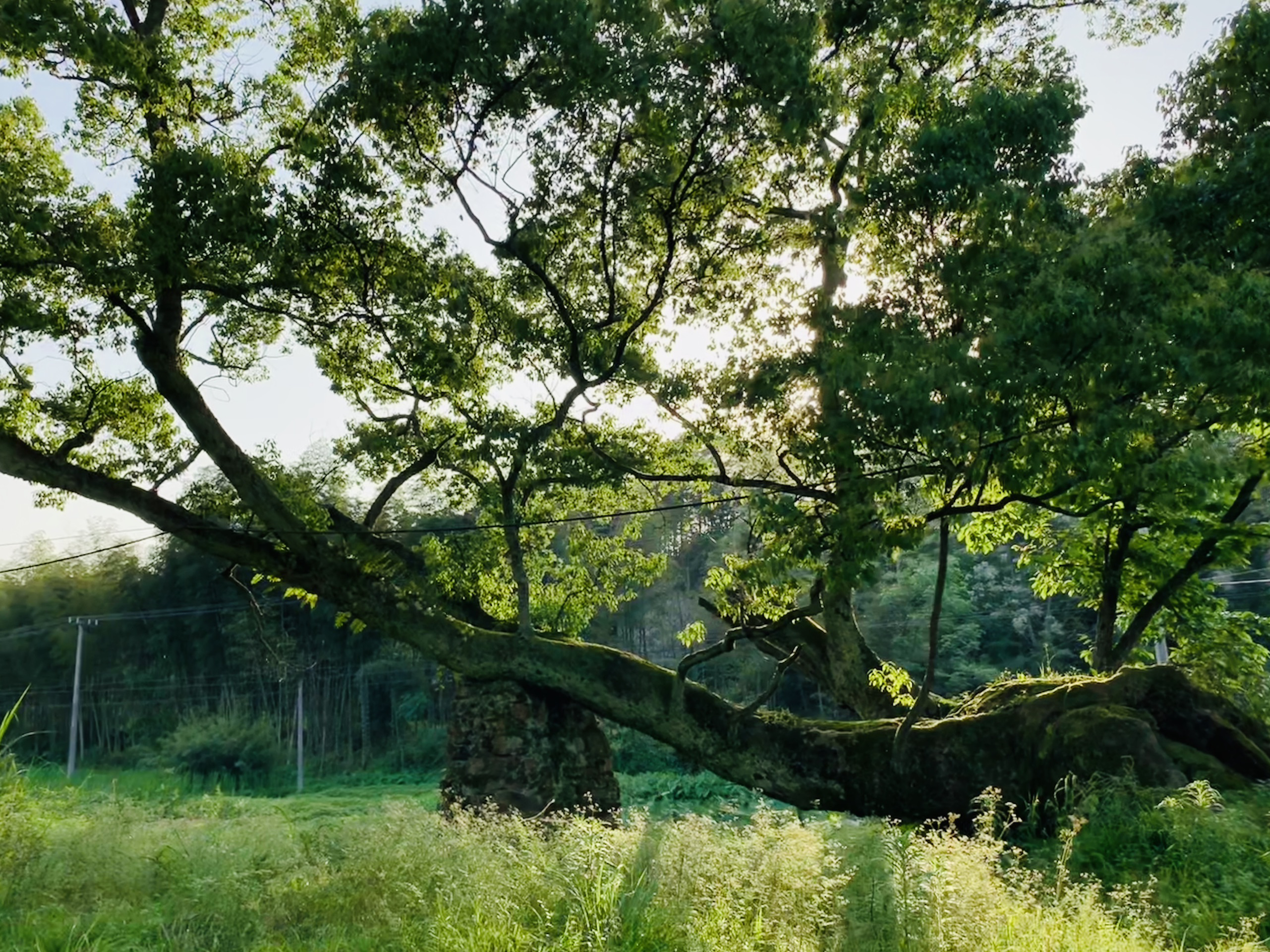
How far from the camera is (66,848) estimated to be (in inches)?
Result: 309

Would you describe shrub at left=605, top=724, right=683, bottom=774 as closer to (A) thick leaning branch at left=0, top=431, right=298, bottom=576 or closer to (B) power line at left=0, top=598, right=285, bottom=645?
(B) power line at left=0, top=598, right=285, bottom=645

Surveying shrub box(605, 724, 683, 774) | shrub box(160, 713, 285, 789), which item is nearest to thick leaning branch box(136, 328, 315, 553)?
shrub box(160, 713, 285, 789)

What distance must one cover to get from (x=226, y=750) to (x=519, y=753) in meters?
20.4

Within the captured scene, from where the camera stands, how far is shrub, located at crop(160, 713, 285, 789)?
29.0m

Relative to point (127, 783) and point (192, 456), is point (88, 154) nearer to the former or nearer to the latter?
point (192, 456)

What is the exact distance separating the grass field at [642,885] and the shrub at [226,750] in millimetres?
21777

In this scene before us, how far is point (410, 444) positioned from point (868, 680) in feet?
21.4

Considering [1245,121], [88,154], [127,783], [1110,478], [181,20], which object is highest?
[181,20]

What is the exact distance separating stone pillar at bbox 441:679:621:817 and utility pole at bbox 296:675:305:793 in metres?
17.1

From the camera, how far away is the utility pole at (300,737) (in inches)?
1124

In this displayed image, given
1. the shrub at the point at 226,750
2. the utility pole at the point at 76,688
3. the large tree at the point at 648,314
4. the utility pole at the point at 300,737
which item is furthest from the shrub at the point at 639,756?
the large tree at the point at 648,314

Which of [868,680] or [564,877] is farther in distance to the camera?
[868,680]

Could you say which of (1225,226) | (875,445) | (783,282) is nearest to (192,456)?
(783,282)

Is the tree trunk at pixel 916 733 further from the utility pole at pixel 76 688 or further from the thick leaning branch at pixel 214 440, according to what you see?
the utility pole at pixel 76 688
